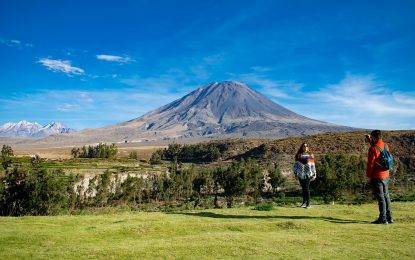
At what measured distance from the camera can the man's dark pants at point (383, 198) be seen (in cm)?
1255

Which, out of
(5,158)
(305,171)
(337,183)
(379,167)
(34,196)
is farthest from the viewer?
(5,158)

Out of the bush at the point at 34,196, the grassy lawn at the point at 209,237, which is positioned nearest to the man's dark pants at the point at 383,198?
the grassy lawn at the point at 209,237

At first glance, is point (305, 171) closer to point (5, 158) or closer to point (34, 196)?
point (34, 196)

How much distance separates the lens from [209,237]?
10266 mm

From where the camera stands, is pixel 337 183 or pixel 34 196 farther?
pixel 337 183

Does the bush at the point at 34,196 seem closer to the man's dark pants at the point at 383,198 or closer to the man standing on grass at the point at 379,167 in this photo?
the man standing on grass at the point at 379,167

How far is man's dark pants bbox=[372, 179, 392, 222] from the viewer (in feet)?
41.2

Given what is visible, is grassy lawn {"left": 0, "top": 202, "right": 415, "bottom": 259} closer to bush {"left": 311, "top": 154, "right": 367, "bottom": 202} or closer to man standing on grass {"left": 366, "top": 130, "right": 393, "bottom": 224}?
man standing on grass {"left": 366, "top": 130, "right": 393, "bottom": 224}

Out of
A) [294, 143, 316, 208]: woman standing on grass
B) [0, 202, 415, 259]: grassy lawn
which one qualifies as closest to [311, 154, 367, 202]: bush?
[294, 143, 316, 208]: woman standing on grass

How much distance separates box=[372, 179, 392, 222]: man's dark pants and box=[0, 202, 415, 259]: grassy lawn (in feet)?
1.48

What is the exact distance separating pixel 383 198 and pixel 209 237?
18.8ft

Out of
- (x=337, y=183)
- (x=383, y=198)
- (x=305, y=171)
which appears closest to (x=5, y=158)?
(x=337, y=183)

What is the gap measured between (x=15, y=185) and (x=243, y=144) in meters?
130

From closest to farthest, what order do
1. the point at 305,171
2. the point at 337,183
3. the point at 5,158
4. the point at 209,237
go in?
the point at 209,237 → the point at 305,171 → the point at 337,183 → the point at 5,158
